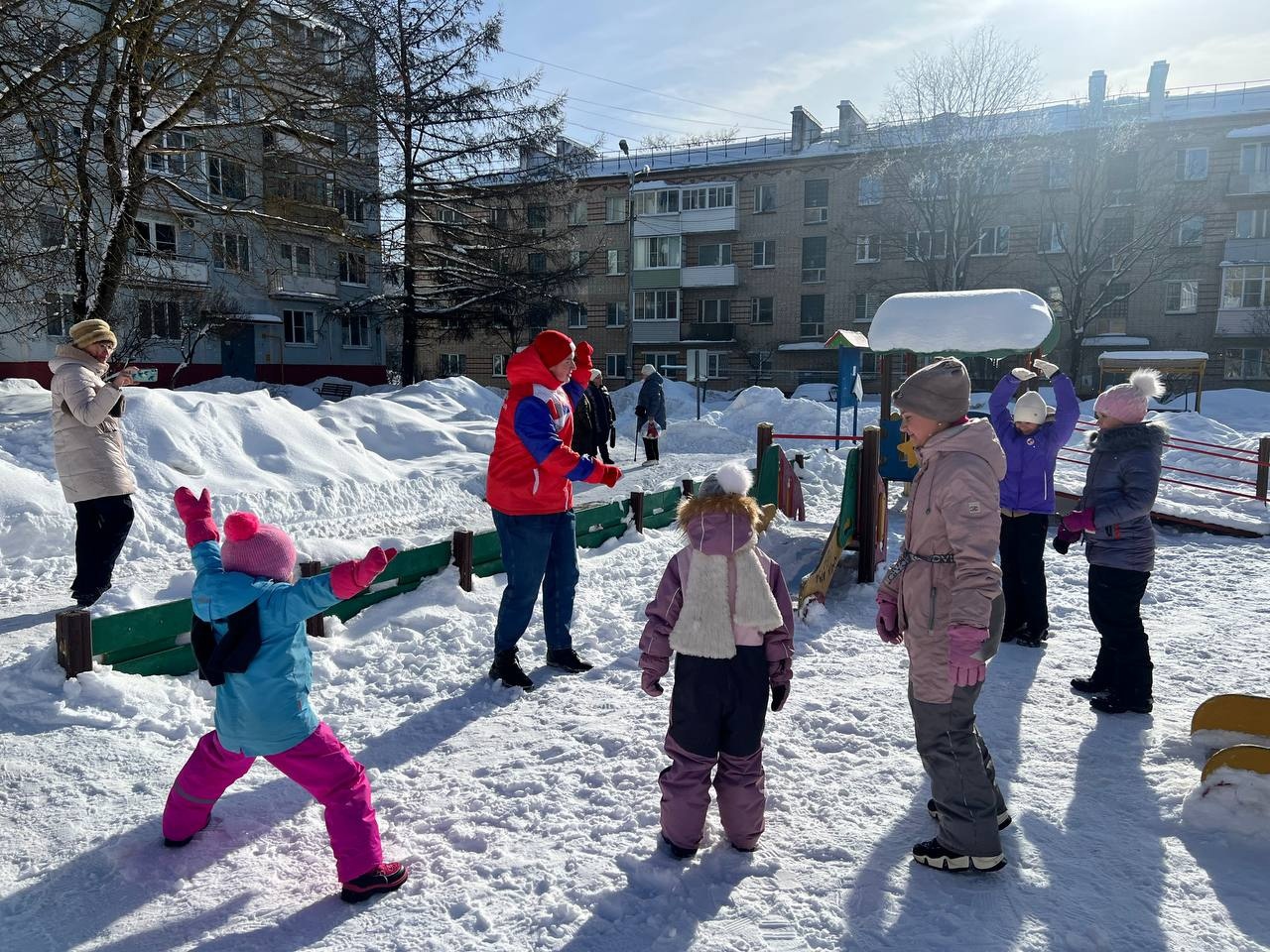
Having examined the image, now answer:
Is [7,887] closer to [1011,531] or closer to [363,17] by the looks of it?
[1011,531]

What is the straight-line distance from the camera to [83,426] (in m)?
5.55

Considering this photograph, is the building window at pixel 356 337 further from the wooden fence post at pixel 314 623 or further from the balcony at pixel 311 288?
the wooden fence post at pixel 314 623

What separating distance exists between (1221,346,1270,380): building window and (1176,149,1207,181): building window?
715cm

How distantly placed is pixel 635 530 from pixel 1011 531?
3.96 m

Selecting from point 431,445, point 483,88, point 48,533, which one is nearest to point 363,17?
point 483,88

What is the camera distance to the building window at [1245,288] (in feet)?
106

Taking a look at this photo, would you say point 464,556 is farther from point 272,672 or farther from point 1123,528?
point 1123,528

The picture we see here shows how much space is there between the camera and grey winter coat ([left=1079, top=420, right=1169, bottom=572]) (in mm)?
4316

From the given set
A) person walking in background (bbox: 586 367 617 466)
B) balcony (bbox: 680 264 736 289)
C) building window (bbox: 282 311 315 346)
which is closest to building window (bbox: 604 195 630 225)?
balcony (bbox: 680 264 736 289)

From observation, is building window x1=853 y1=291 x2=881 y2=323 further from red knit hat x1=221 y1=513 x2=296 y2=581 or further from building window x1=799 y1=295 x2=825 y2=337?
red knit hat x1=221 y1=513 x2=296 y2=581

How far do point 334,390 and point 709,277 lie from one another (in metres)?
18.5

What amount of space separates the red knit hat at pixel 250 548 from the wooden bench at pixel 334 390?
29.5 m

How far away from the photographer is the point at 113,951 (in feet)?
8.47

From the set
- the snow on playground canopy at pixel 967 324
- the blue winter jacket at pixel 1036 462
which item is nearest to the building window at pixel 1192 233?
the snow on playground canopy at pixel 967 324
